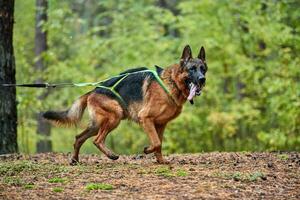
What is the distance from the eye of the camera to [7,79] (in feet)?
32.0

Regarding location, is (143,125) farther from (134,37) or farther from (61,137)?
(61,137)

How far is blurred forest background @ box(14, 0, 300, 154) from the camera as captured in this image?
15.3 meters

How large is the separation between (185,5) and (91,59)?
4.28 m

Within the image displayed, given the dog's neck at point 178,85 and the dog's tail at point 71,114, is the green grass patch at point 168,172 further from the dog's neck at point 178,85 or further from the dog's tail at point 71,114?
the dog's tail at point 71,114

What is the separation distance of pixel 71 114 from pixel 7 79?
1.54 m

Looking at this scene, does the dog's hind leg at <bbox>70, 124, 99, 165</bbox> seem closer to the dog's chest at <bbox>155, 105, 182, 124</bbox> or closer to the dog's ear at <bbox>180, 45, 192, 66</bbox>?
the dog's chest at <bbox>155, 105, 182, 124</bbox>

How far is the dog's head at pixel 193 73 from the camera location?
26.6 feet

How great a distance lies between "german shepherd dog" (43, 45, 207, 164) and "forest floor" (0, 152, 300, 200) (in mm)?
459

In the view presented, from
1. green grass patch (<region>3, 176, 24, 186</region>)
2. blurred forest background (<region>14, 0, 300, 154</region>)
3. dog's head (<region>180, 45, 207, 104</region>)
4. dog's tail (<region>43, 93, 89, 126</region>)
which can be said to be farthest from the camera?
blurred forest background (<region>14, 0, 300, 154</region>)

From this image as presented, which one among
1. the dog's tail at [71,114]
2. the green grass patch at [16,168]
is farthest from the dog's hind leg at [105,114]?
the green grass patch at [16,168]

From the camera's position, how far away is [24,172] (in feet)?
25.0

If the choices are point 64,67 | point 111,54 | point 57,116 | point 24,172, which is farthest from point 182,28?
point 24,172

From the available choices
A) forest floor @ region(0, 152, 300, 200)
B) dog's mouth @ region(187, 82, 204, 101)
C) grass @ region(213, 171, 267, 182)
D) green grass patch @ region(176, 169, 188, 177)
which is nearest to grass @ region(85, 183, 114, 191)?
forest floor @ region(0, 152, 300, 200)

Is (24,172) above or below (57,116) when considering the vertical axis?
below
